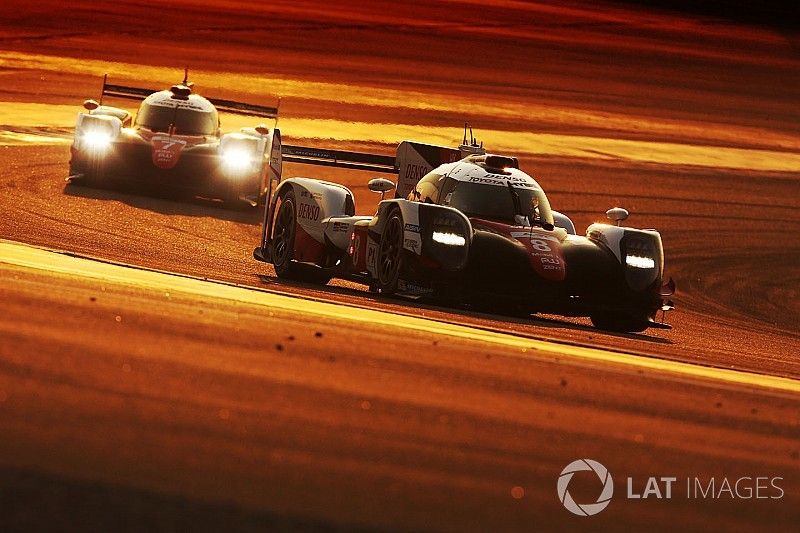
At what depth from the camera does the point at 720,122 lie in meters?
38.0

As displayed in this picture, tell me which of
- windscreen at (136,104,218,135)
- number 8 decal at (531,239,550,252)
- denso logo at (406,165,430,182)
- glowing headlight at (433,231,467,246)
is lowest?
glowing headlight at (433,231,467,246)

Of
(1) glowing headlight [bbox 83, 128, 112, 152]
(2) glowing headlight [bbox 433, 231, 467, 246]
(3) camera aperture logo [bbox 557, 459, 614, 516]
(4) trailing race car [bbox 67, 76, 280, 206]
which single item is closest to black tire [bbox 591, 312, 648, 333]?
(2) glowing headlight [bbox 433, 231, 467, 246]

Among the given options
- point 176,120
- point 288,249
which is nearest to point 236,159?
point 176,120

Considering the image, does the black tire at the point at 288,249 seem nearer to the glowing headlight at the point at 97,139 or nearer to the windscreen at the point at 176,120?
the glowing headlight at the point at 97,139

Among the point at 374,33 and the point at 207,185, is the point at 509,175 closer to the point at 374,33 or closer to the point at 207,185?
the point at 207,185

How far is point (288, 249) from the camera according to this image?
57.5 feet

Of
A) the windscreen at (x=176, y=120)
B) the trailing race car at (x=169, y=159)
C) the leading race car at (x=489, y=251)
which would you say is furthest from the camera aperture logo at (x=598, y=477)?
the windscreen at (x=176, y=120)

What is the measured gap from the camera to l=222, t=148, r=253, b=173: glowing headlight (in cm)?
2362

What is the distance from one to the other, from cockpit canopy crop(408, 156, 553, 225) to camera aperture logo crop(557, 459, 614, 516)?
27.3ft

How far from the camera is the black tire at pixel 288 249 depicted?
1730 cm

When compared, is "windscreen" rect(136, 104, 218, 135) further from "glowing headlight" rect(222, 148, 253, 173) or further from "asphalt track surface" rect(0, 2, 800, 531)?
Answer: "asphalt track surface" rect(0, 2, 800, 531)

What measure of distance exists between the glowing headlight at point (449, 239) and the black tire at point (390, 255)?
0.39 m

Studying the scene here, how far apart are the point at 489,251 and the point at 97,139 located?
10.8m

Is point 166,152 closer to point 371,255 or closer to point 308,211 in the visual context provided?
point 308,211
